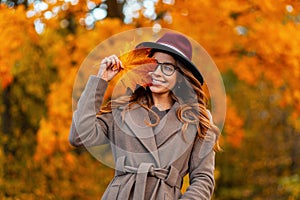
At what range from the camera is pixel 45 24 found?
7582mm

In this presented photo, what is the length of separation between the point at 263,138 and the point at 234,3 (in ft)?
23.8

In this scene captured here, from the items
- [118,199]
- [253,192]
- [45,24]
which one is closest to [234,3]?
[45,24]

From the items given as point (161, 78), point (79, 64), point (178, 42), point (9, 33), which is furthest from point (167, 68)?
point (79, 64)

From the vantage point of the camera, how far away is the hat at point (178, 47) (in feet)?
10.3

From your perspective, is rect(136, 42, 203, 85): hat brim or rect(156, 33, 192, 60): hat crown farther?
rect(156, 33, 192, 60): hat crown

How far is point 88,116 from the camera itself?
3.04m

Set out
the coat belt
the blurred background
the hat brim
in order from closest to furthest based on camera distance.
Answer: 1. the coat belt
2. the hat brim
3. the blurred background

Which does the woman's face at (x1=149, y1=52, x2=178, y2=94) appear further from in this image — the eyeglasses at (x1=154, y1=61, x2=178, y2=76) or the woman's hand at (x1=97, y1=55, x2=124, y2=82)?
the woman's hand at (x1=97, y1=55, x2=124, y2=82)

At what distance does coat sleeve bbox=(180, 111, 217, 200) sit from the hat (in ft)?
0.97

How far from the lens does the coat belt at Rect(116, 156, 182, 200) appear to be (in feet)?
9.94

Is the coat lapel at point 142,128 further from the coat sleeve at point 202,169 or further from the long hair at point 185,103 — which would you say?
the coat sleeve at point 202,169

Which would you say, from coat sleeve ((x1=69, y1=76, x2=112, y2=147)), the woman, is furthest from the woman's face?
coat sleeve ((x1=69, y1=76, x2=112, y2=147))

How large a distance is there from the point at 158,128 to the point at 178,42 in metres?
0.43

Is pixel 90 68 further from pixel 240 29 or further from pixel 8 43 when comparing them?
pixel 240 29
